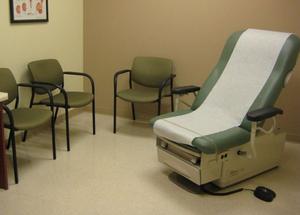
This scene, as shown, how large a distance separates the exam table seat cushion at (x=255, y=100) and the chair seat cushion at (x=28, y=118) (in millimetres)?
886

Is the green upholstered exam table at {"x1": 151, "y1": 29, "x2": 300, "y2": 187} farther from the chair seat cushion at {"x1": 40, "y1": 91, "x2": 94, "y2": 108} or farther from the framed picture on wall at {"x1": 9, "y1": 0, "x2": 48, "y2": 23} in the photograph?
the framed picture on wall at {"x1": 9, "y1": 0, "x2": 48, "y2": 23}

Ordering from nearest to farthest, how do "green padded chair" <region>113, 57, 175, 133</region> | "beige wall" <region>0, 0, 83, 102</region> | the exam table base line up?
the exam table base < "beige wall" <region>0, 0, 83, 102</region> < "green padded chair" <region>113, 57, 175, 133</region>

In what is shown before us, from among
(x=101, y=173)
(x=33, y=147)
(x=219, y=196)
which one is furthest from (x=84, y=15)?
(x=219, y=196)

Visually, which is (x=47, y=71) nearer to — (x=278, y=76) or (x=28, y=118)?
(x=28, y=118)

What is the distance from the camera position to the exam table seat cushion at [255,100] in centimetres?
259

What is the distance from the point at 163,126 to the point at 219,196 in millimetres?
667

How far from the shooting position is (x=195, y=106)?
10.8 ft

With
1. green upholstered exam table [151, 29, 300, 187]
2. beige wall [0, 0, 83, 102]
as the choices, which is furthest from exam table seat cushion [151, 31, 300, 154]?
beige wall [0, 0, 83, 102]

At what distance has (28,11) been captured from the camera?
3580 mm

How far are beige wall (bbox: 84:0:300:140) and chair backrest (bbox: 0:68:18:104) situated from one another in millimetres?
1371

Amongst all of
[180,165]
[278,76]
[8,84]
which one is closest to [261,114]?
[278,76]

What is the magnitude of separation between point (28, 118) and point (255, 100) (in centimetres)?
181

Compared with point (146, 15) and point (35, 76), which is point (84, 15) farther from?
point (35, 76)

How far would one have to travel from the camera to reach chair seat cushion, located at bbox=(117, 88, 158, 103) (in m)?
3.71
